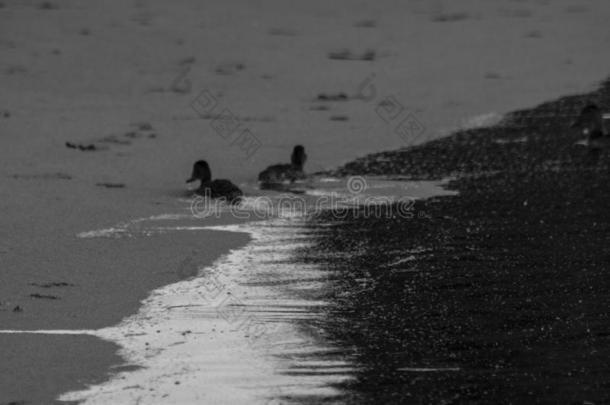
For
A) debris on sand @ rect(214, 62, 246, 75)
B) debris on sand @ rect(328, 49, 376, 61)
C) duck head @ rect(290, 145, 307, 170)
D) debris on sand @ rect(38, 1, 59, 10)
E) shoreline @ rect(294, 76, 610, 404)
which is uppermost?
debris on sand @ rect(38, 1, 59, 10)

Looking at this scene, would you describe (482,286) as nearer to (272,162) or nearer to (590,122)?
(272,162)

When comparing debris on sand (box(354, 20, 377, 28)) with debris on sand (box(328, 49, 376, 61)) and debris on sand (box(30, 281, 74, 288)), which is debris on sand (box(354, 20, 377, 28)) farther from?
debris on sand (box(30, 281, 74, 288))

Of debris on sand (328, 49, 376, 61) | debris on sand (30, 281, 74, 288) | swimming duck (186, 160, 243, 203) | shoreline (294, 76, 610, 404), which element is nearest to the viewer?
shoreline (294, 76, 610, 404)

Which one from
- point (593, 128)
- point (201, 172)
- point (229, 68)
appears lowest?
point (201, 172)

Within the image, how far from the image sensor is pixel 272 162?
13.3 meters

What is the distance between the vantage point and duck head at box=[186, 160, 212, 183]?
38.2ft

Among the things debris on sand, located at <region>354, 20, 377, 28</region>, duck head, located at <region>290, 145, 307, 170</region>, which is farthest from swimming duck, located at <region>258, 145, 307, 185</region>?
debris on sand, located at <region>354, 20, 377, 28</region>

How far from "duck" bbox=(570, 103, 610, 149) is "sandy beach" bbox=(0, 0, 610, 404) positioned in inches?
6.9

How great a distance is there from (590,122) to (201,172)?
3.87 meters

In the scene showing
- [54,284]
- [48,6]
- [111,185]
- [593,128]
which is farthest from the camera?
[48,6]

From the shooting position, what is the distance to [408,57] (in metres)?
18.5

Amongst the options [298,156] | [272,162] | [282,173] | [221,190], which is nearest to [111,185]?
[221,190]

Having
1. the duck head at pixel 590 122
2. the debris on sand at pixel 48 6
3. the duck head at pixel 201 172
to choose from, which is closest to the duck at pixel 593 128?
the duck head at pixel 590 122

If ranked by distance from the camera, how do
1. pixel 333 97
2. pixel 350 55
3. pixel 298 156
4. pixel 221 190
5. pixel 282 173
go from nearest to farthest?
pixel 221 190
pixel 282 173
pixel 298 156
pixel 333 97
pixel 350 55
